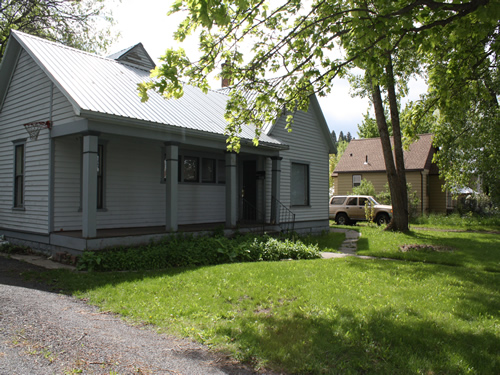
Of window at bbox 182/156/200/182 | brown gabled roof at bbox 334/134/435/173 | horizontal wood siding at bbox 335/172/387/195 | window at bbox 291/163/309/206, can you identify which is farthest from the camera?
horizontal wood siding at bbox 335/172/387/195

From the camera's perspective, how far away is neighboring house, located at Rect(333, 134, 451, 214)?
2884cm

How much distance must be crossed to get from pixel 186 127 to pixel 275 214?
17.2 ft

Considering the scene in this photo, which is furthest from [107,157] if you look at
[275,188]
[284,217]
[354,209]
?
[354,209]

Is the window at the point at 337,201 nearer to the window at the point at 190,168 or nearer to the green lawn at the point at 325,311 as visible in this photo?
the window at the point at 190,168

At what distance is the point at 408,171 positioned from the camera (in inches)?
1145

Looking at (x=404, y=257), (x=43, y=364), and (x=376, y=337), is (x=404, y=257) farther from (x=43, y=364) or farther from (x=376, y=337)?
(x=43, y=364)

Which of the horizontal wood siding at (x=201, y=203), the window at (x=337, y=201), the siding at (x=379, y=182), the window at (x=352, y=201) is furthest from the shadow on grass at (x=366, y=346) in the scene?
the siding at (x=379, y=182)

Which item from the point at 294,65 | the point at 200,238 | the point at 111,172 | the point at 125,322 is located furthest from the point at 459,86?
the point at 111,172

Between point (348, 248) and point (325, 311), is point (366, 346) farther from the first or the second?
point (348, 248)

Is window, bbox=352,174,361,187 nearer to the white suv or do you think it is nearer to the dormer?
the white suv

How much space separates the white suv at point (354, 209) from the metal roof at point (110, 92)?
11295mm

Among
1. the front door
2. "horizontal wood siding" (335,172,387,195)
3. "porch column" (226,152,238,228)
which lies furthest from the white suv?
"porch column" (226,152,238,228)

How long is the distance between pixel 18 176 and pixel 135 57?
19.2ft

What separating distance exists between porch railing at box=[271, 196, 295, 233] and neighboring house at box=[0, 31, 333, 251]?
5 centimetres
